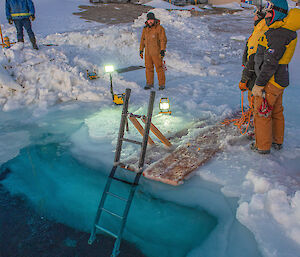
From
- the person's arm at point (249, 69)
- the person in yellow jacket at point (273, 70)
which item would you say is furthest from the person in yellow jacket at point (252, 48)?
the person in yellow jacket at point (273, 70)

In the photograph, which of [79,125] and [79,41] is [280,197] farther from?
[79,41]

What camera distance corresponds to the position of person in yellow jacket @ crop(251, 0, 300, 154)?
3211 mm

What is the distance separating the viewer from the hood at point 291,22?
124 inches

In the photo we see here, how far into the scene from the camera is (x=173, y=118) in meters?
5.44

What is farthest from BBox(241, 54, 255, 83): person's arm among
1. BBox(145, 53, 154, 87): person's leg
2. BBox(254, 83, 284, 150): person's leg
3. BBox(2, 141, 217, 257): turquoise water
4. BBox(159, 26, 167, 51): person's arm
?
BBox(145, 53, 154, 87): person's leg

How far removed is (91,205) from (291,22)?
322cm

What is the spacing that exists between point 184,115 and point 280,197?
111 inches

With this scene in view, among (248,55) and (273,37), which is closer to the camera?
(273,37)

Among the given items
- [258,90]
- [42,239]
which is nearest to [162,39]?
[258,90]

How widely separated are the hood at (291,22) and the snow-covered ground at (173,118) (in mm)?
1785

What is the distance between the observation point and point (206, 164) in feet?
13.0

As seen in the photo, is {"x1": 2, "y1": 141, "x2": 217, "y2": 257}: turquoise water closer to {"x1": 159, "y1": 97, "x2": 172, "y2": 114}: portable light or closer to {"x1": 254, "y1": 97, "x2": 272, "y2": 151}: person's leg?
{"x1": 254, "y1": 97, "x2": 272, "y2": 151}: person's leg

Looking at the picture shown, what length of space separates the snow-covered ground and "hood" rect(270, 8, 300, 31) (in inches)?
70.3

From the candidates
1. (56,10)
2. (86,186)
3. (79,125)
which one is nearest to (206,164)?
(86,186)
